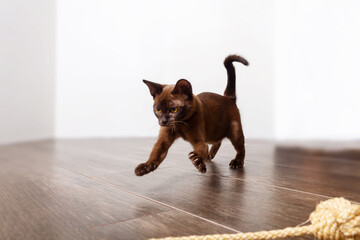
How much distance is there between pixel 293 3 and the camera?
224cm

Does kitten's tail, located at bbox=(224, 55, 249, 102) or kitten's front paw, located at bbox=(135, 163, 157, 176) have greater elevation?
kitten's tail, located at bbox=(224, 55, 249, 102)

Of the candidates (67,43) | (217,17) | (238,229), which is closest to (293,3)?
(217,17)

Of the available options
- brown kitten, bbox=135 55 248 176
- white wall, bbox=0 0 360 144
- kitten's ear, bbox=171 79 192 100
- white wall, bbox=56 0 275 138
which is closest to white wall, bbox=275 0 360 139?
white wall, bbox=0 0 360 144

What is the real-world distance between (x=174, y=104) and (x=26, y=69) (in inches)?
77.9

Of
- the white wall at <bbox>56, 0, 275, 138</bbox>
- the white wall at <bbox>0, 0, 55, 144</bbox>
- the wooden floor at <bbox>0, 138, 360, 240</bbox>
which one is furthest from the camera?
the white wall at <bbox>56, 0, 275, 138</bbox>

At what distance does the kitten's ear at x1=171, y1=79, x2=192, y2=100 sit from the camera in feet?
3.07

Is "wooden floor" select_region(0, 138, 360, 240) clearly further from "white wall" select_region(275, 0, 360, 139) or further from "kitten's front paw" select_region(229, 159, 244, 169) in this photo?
"white wall" select_region(275, 0, 360, 139)

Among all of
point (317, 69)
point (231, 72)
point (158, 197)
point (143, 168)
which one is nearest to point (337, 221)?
point (158, 197)

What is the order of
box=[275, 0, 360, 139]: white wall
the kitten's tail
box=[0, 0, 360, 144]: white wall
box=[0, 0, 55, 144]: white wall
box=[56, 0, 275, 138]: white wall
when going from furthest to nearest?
box=[56, 0, 275, 138]: white wall → box=[0, 0, 55, 144]: white wall → box=[0, 0, 360, 144]: white wall → box=[275, 0, 360, 139]: white wall → the kitten's tail

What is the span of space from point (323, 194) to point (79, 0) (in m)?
2.70

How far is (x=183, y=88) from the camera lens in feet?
3.10

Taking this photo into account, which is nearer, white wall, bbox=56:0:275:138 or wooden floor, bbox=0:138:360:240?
wooden floor, bbox=0:138:360:240

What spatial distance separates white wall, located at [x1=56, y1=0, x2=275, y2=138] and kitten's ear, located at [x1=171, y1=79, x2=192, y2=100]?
1649mm

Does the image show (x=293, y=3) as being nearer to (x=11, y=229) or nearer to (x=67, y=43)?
(x=67, y=43)
